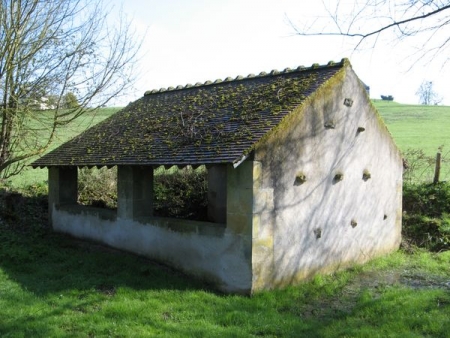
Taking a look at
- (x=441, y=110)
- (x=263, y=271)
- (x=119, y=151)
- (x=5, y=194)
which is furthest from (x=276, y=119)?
(x=441, y=110)

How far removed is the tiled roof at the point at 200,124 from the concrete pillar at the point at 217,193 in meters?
2.06

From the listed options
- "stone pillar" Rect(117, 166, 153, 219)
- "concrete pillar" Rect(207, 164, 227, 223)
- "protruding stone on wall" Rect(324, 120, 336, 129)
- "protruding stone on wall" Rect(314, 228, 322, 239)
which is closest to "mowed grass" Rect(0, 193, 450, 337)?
"protruding stone on wall" Rect(314, 228, 322, 239)

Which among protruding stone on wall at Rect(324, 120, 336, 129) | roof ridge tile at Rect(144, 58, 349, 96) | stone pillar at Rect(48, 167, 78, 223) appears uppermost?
roof ridge tile at Rect(144, 58, 349, 96)

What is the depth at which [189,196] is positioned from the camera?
12.8 metres

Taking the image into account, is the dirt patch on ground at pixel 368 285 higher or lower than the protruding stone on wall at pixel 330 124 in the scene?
lower

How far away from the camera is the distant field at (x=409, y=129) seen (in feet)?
46.9

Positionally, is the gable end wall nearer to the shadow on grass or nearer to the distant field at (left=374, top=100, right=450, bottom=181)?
the shadow on grass

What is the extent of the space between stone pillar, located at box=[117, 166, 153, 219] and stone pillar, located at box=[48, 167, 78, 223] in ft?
9.40

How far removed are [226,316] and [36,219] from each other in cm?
787

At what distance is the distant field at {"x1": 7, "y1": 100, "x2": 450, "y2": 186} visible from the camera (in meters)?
14.3

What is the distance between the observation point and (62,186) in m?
11.1

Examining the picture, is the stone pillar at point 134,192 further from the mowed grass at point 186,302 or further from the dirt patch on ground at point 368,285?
the dirt patch on ground at point 368,285

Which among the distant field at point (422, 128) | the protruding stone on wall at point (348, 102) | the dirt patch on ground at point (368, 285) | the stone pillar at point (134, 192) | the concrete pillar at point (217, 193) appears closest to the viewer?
the dirt patch on ground at point (368, 285)

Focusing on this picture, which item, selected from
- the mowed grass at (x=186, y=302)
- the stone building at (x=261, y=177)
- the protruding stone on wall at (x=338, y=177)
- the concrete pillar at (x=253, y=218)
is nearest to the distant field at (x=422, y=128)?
the stone building at (x=261, y=177)
